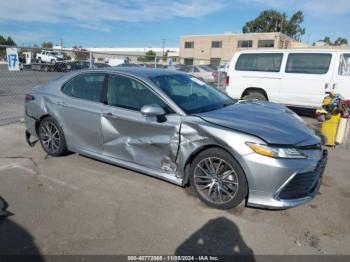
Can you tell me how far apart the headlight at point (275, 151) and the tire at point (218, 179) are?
26 centimetres

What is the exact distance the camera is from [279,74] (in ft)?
27.4

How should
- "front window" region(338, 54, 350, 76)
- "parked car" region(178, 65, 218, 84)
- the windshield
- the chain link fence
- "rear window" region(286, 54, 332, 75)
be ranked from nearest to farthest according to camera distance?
the windshield
"front window" region(338, 54, 350, 76)
"rear window" region(286, 54, 332, 75)
the chain link fence
"parked car" region(178, 65, 218, 84)

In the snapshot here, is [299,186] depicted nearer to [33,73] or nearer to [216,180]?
[216,180]

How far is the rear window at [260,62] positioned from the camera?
8.45 m

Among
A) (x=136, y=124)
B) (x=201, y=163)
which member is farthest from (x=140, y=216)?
(x=136, y=124)

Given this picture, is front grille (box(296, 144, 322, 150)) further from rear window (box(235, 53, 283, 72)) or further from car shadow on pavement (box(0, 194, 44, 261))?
rear window (box(235, 53, 283, 72))

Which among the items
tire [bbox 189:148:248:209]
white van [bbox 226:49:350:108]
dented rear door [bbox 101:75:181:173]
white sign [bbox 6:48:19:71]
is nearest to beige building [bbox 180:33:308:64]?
white van [bbox 226:49:350:108]

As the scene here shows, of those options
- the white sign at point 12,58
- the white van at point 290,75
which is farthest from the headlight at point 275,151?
the white sign at point 12,58

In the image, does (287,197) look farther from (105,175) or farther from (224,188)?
(105,175)

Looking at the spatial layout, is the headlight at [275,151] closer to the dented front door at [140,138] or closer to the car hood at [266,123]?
the car hood at [266,123]

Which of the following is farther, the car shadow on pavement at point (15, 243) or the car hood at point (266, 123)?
the car hood at point (266, 123)

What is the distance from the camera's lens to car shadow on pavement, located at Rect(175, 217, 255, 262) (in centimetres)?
266

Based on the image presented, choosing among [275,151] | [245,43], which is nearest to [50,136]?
[275,151]

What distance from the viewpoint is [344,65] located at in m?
7.65
